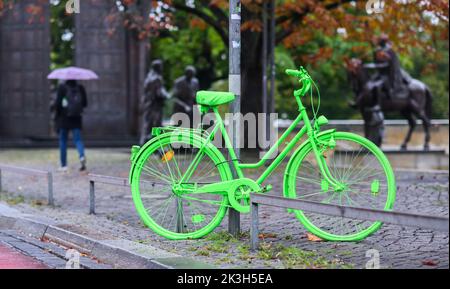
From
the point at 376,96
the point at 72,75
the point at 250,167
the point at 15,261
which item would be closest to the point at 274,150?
the point at 250,167

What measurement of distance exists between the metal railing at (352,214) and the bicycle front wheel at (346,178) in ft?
1.58

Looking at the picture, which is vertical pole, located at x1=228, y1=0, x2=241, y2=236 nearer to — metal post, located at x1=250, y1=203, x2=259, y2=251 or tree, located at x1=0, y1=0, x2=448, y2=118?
metal post, located at x1=250, y1=203, x2=259, y2=251

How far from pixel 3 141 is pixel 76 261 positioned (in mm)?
21875

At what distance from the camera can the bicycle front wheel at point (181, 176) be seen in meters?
7.67

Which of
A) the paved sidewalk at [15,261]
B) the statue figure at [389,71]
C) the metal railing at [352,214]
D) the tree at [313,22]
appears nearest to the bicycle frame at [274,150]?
the metal railing at [352,214]

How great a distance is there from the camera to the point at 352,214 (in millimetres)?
6234

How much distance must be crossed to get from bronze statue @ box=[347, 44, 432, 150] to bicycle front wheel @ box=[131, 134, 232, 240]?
45.7ft

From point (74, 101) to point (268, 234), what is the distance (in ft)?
29.0

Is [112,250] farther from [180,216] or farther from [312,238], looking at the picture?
[312,238]

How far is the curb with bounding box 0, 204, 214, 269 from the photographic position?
6520mm

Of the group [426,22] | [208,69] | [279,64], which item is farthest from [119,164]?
[208,69]

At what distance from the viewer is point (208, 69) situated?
3962 cm

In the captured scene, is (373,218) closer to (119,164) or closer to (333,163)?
(333,163)

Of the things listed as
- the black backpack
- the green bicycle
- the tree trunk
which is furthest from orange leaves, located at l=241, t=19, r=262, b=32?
the green bicycle
